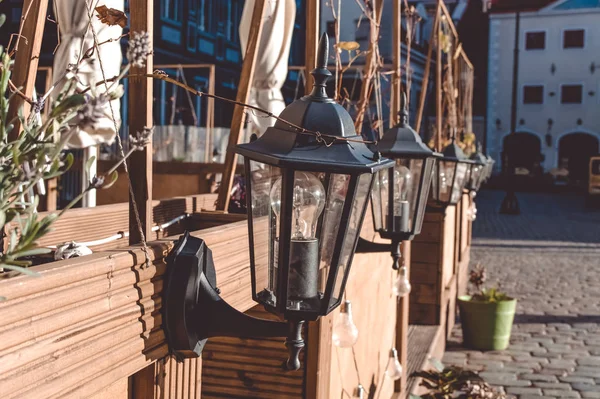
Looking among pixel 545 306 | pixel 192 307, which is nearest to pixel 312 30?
pixel 192 307

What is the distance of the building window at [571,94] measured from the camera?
134ft

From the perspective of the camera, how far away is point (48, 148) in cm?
100

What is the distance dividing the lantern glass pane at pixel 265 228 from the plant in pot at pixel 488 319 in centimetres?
650

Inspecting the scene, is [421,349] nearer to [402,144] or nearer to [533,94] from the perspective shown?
[402,144]

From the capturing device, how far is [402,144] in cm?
348

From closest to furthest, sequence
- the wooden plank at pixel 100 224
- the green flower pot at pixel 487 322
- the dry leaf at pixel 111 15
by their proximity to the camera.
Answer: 1. the dry leaf at pixel 111 15
2. the wooden plank at pixel 100 224
3. the green flower pot at pixel 487 322

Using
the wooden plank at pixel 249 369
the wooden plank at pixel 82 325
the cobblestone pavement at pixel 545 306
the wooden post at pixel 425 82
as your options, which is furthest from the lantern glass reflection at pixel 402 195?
the cobblestone pavement at pixel 545 306

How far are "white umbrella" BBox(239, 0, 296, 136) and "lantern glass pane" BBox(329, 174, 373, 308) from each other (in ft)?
9.40

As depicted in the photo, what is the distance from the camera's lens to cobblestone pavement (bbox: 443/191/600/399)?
7.20 m

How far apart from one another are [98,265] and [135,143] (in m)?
0.23

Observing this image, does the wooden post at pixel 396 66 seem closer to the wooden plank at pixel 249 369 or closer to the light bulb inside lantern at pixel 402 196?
the light bulb inside lantern at pixel 402 196

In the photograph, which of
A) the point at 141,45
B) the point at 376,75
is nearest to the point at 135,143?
the point at 141,45

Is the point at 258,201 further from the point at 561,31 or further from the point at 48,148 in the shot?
the point at 561,31

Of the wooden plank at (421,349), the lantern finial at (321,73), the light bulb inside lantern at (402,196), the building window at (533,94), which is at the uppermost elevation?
the building window at (533,94)
